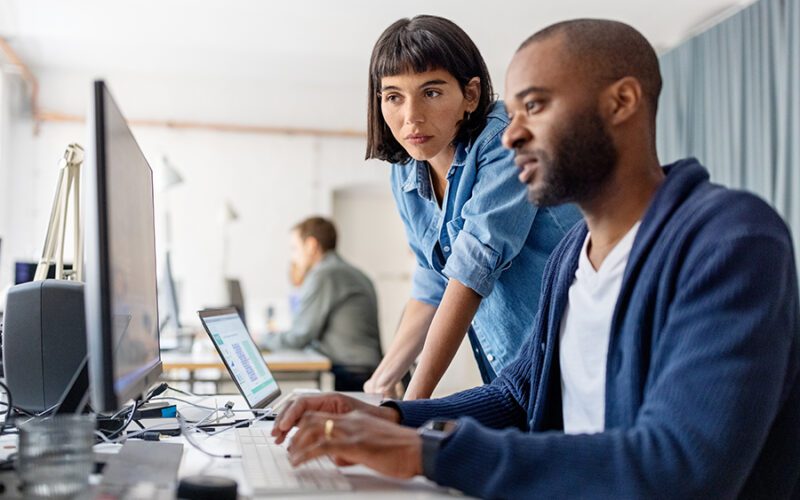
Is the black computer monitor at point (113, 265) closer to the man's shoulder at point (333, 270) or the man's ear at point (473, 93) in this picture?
the man's ear at point (473, 93)

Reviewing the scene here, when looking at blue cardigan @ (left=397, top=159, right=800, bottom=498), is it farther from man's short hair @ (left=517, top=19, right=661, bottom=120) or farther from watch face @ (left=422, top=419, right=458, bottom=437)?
man's short hair @ (left=517, top=19, right=661, bottom=120)

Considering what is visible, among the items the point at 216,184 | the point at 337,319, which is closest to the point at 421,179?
the point at 337,319

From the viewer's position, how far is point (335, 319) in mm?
4586

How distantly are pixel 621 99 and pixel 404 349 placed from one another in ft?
3.71

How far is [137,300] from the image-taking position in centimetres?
118

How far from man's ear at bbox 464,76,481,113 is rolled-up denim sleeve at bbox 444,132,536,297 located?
0.48 feet

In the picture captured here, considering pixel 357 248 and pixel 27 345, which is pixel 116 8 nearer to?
pixel 357 248

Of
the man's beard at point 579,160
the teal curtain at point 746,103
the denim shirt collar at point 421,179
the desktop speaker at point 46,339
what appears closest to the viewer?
the man's beard at point 579,160

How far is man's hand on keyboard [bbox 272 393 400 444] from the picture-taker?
121cm

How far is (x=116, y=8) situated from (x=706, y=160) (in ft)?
14.4

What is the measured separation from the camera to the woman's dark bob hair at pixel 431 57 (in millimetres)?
1715

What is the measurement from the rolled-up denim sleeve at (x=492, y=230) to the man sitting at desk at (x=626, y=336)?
372 millimetres

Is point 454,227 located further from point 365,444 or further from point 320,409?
point 365,444

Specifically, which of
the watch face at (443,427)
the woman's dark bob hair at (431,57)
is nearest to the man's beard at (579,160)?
the watch face at (443,427)
